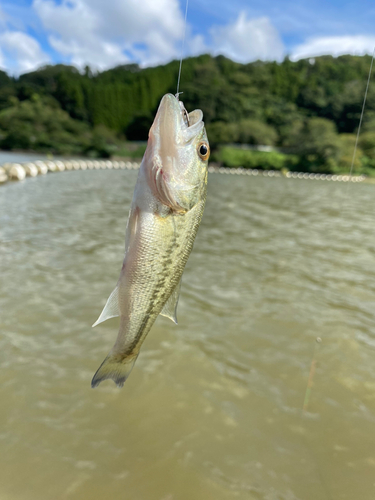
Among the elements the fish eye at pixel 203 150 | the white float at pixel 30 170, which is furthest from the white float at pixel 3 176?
the fish eye at pixel 203 150

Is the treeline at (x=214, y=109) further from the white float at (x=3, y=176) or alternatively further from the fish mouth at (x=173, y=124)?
the fish mouth at (x=173, y=124)

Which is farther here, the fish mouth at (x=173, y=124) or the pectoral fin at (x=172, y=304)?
the pectoral fin at (x=172, y=304)

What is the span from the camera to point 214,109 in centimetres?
6625

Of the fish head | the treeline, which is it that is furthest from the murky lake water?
the treeline

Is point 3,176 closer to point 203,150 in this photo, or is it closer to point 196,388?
point 196,388

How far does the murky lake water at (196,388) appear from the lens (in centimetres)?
224

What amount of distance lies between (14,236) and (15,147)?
4471 centimetres

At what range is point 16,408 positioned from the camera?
2.65 meters

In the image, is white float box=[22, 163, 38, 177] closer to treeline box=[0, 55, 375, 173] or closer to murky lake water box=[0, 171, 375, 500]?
murky lake water box=[0, 171, 375, 500]

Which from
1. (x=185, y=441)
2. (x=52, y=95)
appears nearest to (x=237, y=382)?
(x=185, y=441)

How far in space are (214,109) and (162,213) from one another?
70.0 meters

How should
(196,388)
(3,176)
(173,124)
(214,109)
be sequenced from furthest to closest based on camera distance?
(214,109), (3,176), (196,388), (173,124)

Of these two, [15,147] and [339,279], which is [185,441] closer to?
[339,279]

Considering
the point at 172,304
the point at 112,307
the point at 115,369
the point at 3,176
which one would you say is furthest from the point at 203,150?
the point at 3,176
